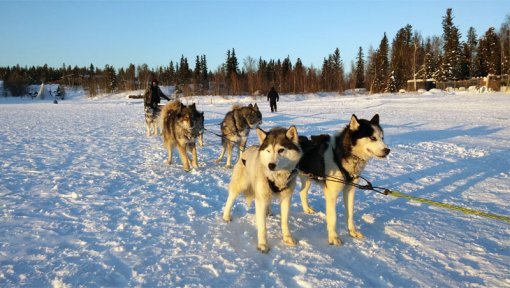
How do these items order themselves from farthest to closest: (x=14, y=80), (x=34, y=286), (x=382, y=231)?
(x=14, y=80) < (x=382, y=231) < (x=34, y=286)

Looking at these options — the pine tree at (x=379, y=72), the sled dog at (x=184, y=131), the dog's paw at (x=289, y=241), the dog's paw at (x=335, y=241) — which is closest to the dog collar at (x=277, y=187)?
the dog's paw at (x=289, y=241)

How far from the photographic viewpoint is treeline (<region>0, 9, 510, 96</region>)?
5097cm

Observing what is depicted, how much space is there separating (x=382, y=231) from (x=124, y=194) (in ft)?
12.3

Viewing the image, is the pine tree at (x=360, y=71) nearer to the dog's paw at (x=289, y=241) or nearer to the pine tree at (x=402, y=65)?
A: the pine tree at (x=402, y=65)

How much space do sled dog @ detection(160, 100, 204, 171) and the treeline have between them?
4261 cm

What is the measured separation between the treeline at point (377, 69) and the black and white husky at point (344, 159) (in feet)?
154

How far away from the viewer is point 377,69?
5953 cm

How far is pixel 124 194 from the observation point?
5504mm

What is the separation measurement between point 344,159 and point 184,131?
4.20 meters

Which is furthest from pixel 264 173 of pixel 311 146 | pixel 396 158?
pixel 396 158

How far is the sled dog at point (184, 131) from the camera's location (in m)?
7.39

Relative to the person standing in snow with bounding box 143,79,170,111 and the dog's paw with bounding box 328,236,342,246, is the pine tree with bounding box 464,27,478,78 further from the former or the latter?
the dog's paw with bounding box 328,236,342,246

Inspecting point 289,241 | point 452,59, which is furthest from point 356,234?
point 452,59

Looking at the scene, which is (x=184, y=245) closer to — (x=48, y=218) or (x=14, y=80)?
(x=48, y=218)
